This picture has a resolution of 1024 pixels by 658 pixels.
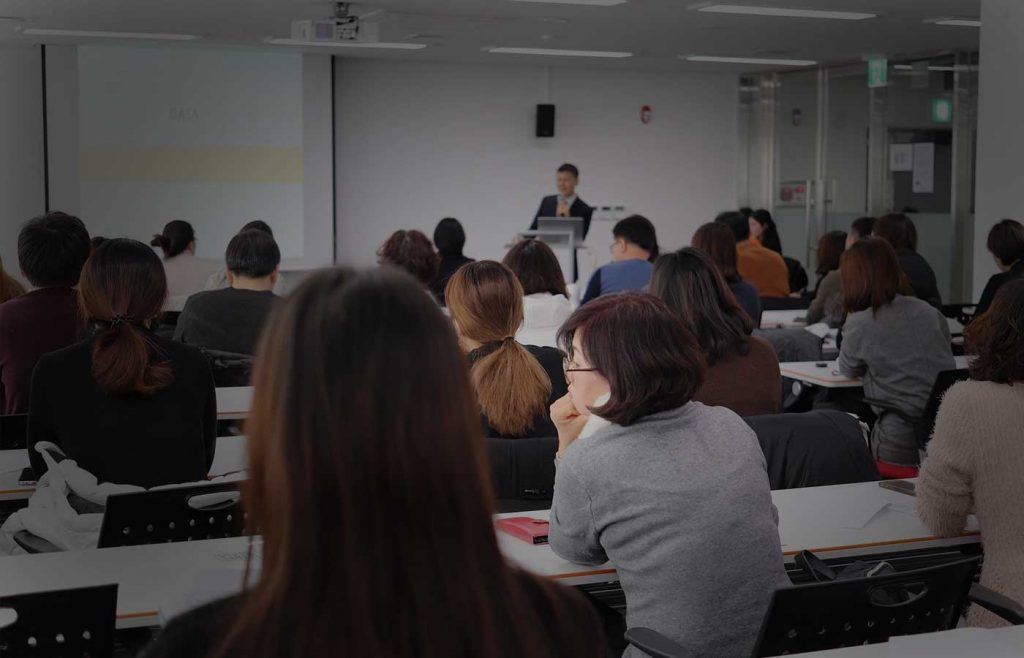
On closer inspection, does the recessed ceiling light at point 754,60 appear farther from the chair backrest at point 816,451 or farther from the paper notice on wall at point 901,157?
the chair backrest at point 816,451

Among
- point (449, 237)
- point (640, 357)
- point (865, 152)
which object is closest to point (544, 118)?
point (865, 152)

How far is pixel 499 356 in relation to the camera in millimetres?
3617

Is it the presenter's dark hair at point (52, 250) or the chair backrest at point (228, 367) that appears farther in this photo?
the chair backrest at point (228, 367)

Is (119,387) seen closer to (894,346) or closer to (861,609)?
(861,609)

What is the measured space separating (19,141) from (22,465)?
31.2ft

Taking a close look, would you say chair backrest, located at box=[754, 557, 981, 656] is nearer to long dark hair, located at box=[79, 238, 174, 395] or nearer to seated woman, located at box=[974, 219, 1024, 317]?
long dark hair, located at box=[79, 238, 174, 395]

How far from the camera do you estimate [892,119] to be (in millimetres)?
12602

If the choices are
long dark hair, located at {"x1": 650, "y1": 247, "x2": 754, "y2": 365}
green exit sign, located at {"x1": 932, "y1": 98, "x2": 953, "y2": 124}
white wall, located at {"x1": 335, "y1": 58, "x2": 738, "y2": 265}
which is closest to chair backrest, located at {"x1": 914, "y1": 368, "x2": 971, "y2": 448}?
long dark hair, located at {"x1": 650, "y1": 247, "x2": 754, "y2": 365}

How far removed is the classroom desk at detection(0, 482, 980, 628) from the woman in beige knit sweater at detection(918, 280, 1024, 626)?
0.13m

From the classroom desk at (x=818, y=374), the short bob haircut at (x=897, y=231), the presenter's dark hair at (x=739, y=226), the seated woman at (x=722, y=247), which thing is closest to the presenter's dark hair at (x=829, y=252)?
the short bob haircut at (x=897, y=231)

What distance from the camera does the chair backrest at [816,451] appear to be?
3496 millimetres

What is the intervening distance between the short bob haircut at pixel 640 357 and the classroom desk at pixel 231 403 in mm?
2256

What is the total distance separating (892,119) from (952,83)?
802 millimetres

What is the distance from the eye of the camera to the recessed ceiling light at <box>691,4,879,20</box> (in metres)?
9.30
